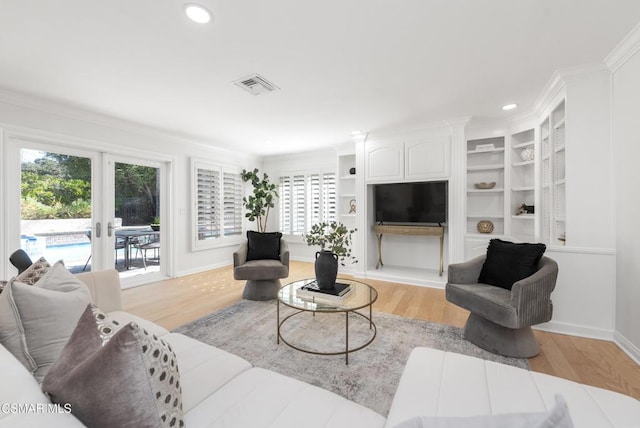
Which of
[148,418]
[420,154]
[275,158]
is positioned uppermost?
[275,158]

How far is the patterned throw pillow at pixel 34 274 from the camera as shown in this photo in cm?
134

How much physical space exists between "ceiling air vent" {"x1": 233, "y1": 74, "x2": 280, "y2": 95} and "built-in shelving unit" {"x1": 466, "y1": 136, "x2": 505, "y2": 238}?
3.11 m

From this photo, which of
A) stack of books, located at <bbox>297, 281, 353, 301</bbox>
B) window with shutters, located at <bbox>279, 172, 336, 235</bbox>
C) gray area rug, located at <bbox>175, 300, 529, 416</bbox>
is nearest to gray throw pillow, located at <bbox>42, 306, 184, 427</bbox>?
gray area rug, located at <bbox>175, 300, 529, 416</bbox>

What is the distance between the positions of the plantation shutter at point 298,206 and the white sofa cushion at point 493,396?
4.81 metres

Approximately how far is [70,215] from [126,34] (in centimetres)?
274

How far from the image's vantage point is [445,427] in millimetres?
584

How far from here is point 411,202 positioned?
14.1 feet

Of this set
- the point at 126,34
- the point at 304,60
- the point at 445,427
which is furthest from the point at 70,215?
the point at 445,427

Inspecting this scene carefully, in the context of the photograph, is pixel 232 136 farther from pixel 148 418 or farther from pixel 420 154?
pixel 148 418

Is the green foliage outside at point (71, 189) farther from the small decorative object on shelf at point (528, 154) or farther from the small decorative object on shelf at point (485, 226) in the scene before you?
the small decorative object on shelf at point (528, 154)

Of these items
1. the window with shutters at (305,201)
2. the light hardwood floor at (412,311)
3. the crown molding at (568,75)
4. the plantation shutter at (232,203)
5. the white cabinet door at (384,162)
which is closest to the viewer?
the light hardwood floor at (412,311)

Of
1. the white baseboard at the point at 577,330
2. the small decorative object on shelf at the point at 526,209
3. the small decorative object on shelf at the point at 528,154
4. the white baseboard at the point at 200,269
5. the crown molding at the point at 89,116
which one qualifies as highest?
the crown molding at the point at 89,116

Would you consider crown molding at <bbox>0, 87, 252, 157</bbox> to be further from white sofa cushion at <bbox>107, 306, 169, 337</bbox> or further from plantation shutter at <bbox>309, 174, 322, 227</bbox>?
white sofa cushion at <bbox>107, 306, 169, 337</bbox>

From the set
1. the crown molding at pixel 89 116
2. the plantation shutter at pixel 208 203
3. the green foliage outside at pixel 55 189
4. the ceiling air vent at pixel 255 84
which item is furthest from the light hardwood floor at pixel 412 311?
the ceiling air vent at pixel 255 84
